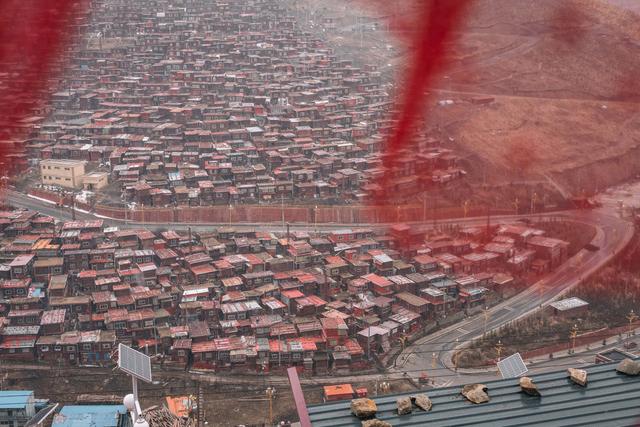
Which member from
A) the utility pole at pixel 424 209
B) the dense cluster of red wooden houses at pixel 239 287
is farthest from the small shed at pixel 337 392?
the utility pole at pixel 424 209

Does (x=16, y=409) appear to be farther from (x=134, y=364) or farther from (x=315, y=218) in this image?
(x=315, y=218)

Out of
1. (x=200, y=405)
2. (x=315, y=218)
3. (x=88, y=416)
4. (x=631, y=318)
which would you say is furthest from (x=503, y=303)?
(x=88, y=416)

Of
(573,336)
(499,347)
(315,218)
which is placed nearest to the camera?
(499,347)

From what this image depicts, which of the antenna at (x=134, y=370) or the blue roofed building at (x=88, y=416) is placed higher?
the antenna at (x=134, y=370)

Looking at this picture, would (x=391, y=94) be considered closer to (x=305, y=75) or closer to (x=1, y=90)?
(x=305, y=75)

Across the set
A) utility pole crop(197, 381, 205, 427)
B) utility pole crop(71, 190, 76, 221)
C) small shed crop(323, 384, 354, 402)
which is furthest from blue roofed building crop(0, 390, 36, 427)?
utility pole crop(71, 190, 76, 221)

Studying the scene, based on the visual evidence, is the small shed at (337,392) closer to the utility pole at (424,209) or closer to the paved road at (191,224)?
the paved road at (191,224)

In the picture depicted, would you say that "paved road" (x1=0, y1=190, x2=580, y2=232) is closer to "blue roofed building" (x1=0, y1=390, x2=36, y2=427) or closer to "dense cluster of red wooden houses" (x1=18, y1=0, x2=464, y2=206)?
"dense cluster of red wooden houses" (x1=18, y1=0, x2=464, y2=206)
